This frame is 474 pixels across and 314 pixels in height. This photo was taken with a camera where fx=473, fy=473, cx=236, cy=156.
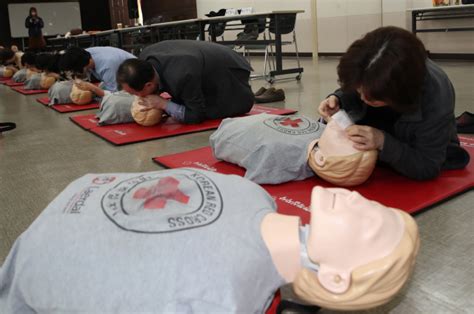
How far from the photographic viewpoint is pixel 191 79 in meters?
2.96

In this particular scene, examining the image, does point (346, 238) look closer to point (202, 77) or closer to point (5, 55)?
point (202, 77)

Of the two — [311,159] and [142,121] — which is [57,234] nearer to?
[311,159]

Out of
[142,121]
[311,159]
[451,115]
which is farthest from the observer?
[142,121]

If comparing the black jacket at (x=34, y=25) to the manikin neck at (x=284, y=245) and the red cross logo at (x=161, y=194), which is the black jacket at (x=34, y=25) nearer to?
the red cross logo at (x=161, y=194)

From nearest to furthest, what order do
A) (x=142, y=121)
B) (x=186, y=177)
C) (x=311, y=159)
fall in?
1. (x=186, y=177)
2. (x=311, y=159)
3. (x=142, y=121)

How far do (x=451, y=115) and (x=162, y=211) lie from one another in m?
1.20

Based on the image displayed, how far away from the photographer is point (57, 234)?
0.96m

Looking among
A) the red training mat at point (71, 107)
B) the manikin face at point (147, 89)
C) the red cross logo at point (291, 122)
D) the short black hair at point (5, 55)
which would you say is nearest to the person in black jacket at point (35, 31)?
the short black hair at point (5, 55)

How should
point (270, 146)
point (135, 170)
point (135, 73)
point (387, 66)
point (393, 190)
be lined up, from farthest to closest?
point (135, 73), point (135, 170), point (270, 146), point (393, 190), point (387, 66)

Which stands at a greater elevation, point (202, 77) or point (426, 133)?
point (202, 77)

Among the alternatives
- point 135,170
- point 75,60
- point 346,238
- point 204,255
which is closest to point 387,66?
point 346,238

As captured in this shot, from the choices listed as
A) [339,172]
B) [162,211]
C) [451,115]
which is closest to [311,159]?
[339,172]

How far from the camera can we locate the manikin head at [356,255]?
0.82 metres

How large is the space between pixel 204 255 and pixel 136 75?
2116 mm
